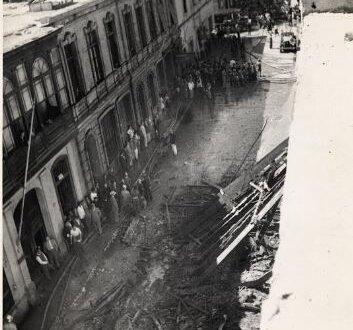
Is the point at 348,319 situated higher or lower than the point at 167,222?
higher

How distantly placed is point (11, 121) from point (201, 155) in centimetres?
1105

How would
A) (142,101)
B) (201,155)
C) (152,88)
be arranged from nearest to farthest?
(201,155) → (142,101) → (152,88)

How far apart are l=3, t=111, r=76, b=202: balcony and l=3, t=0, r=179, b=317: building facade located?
3cm

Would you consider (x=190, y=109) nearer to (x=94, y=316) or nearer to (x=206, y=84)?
(x=206, y=84)

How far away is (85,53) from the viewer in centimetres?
1892

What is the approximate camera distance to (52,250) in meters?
15.2

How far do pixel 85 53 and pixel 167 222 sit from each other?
746 cm

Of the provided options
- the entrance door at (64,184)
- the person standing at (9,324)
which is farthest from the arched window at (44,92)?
the person standing at (9,324)

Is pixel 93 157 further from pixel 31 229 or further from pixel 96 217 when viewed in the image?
pixel 31 229

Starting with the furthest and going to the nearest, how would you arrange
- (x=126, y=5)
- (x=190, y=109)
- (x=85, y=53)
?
(x=190, y=109) < (x=126, y=5) < (x=85, y=53)

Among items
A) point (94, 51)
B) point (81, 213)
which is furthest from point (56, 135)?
point (94, 51)

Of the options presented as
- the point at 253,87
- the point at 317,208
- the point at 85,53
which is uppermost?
the point at 317,208

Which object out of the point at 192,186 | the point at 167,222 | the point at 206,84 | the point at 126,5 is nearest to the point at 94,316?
the point at 167,222

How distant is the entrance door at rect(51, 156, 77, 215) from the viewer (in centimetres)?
1627
